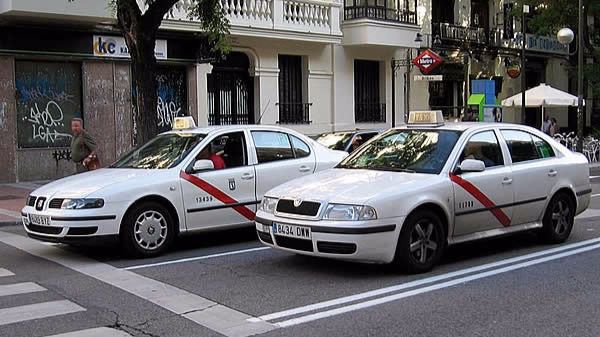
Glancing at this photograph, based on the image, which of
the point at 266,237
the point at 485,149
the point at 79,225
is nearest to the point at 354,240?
the point at 266,237

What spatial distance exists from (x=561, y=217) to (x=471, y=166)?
88.4 inches

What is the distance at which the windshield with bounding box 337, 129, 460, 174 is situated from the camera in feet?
25.8

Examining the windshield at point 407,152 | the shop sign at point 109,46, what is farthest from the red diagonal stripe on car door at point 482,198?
the shop sign at point 109,46

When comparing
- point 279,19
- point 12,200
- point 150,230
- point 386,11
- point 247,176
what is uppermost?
point 386,11

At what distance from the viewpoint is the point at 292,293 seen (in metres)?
6.73

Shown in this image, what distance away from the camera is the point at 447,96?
2867 cm

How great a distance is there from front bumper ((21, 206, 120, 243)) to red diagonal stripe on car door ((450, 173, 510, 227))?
153 inches

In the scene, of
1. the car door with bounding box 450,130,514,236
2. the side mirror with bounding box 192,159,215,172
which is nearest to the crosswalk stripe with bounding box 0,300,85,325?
the side mirror with bounding box 192,159,215,172

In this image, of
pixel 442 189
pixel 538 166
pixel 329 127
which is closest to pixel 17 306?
pixel 442 189

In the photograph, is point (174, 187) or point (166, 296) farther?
point (174, 187)

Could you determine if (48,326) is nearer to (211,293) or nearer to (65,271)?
(211,293)

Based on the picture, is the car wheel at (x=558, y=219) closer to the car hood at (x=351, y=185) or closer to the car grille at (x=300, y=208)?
the car hood at (x=351, y=185)

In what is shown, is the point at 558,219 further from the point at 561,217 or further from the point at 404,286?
the point at 404,286

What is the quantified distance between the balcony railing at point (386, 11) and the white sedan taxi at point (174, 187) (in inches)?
560
